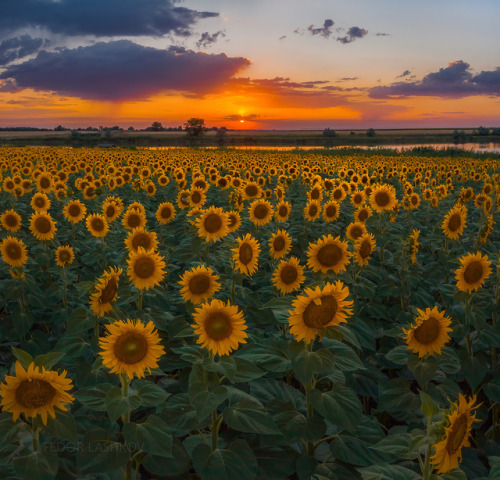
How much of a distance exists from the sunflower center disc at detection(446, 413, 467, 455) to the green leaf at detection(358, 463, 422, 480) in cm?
25

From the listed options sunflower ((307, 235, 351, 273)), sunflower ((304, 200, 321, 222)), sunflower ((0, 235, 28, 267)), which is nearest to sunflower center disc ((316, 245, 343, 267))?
sunflower ((307, 235, 351, 273))

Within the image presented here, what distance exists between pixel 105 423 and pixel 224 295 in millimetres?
2053

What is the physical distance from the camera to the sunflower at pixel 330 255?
15.1ft

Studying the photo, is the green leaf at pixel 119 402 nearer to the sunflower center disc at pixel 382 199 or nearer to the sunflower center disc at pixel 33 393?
the sunflower center disc at pixel 33 393

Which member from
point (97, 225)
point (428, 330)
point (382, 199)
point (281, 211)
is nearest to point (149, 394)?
point (428, 330)

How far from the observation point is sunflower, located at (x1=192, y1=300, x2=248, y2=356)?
2.88 metres

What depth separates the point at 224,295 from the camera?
4832 mm

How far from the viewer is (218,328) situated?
9.48 feet

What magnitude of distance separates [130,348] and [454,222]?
5.94 metres

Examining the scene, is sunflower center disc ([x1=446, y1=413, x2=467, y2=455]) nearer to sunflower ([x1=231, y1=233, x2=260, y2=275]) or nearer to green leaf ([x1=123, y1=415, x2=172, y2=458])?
green leaf ([x1=123, y1=415, x2=172, y2=458])

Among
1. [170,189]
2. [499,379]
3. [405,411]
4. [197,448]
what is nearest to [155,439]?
[197,448]

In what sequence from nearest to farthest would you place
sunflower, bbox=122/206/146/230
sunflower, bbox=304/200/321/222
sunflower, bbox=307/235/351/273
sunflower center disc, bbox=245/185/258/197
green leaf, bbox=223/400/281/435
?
green leaf, bbox=223/400/281/435, sunflower, bbox=307/235/351/273, sunflower, bbox=122/206/146/230, sunflower, bbox=304/200/321/222, sunflower center disc, bbox=245/185/258/197

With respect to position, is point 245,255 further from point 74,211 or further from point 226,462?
point 74,211

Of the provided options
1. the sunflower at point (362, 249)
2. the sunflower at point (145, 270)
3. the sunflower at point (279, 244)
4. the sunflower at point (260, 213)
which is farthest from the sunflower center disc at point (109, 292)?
the sunflower at point (260, 213)
